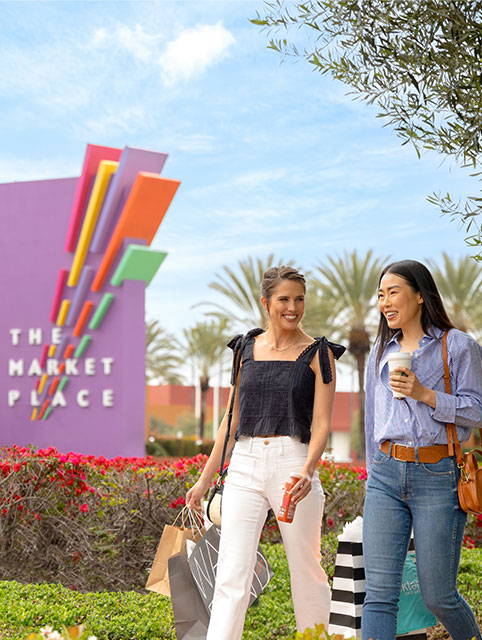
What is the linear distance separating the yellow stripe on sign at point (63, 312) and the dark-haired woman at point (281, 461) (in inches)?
459

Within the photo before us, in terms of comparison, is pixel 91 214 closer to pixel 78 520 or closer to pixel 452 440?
pixel 78 520

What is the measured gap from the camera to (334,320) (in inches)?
1200

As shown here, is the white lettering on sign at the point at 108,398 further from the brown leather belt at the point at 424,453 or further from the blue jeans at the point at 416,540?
the brown leather belt at the point at 424,453

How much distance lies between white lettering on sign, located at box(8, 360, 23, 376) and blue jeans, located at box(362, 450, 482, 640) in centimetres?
1304

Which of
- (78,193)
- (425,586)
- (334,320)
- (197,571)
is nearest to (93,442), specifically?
(78,193)

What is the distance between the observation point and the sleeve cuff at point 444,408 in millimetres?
3100

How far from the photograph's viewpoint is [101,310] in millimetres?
14344

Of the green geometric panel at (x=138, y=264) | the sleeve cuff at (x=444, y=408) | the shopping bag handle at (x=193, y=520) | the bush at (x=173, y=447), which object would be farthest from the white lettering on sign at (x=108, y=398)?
the bush at (x=173, y=447)

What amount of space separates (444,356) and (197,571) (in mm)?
1646

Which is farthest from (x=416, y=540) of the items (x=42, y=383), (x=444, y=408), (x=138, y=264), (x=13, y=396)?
(x=13, y=396)

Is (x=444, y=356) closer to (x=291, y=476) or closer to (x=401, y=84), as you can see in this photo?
(x=291, y=476)

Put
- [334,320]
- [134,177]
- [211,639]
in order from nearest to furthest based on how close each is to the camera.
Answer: [211,639]
[134,177]
[334,320]

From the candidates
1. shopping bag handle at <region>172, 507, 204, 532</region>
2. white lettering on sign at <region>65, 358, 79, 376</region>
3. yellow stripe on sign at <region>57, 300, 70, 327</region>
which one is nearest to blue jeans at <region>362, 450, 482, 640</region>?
shopping bag handle at <region>172, 507, 204, 532</region>

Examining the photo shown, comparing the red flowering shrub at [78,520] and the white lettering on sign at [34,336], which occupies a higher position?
the white lettering on sign at [34,336]
